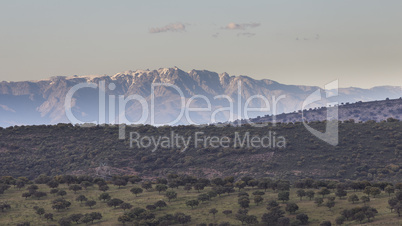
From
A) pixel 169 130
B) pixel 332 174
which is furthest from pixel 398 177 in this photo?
pixel 169 130

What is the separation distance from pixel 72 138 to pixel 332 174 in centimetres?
7188

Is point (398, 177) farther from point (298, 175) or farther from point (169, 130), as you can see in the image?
point (169, 130)

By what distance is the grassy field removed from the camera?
6975 cm

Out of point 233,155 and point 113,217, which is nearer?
point 113,217

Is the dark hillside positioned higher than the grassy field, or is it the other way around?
the dark hillside

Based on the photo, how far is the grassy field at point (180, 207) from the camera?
6975 centimetres

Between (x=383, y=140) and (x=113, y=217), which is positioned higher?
(x=383, y=140)

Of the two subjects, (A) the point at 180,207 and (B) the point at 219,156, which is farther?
(B) the point at 219,156

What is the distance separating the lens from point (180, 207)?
256 feet

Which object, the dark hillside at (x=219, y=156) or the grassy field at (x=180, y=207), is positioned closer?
the grassy field at (x=180, y=207)

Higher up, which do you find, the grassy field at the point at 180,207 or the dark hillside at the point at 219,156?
the dark hillside at the point at 219,156

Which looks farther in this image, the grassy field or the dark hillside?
the dark hillside

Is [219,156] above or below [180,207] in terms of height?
above

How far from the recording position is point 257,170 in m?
115
